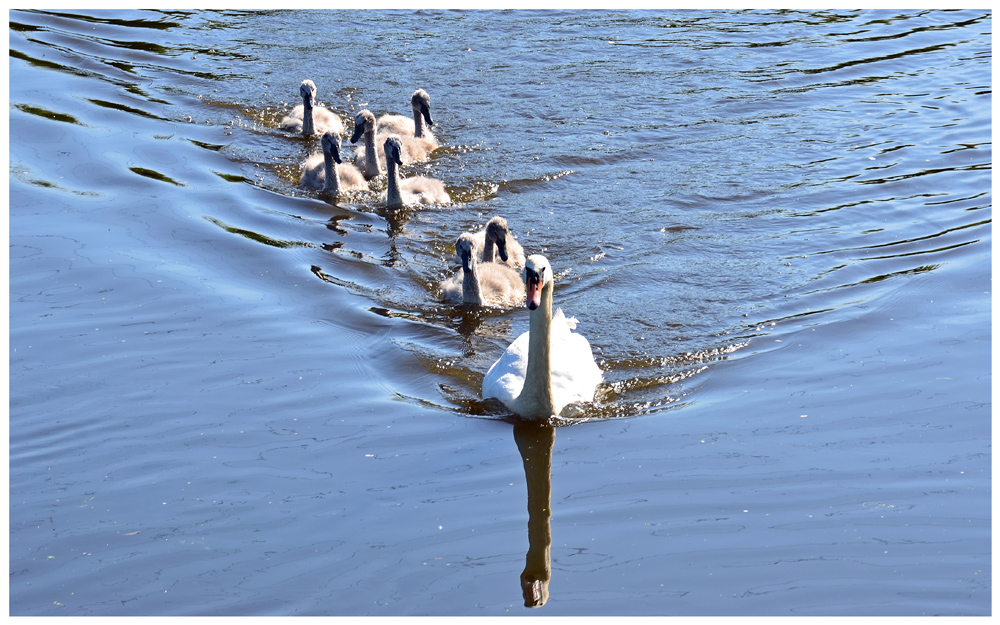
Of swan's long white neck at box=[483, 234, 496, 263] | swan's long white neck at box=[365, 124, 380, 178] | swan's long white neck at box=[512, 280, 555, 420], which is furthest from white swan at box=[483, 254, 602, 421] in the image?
swan's long white neck at box=[365, 124, 380, 178]

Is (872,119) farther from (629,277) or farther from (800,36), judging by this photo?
(629,277)

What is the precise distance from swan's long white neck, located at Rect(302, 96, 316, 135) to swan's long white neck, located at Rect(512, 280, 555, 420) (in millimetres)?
7645

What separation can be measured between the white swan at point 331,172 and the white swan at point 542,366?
4973 mm

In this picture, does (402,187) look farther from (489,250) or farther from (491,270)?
(491,270)

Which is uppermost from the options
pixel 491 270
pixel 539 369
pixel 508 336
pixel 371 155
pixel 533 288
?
pixel 371 155

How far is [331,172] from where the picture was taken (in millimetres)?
12438

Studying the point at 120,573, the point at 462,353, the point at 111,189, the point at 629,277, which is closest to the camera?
the point at 120,573

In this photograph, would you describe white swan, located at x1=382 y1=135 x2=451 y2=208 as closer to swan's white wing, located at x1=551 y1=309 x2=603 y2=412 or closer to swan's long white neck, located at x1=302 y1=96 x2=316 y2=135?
swan's long white neck, located at x1=302 y1=96 x2=316 y2=135

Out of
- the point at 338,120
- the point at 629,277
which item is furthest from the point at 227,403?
the point at 338,120

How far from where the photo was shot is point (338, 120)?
48.1ft

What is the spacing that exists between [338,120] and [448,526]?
9.49 metres

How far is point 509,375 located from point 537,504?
1570 mm

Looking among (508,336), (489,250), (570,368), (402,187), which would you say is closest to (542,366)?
(570,368)

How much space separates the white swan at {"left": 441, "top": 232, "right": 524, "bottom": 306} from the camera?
977cm
